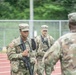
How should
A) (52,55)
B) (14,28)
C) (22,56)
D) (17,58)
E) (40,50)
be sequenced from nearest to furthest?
(52,55)
(22,56)
(17,58)
(40,50)
(14,28)

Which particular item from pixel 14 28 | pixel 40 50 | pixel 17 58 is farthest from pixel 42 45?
pixel 14 28

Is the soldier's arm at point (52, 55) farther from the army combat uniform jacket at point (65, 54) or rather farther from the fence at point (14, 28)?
the fence at point (14, 28)

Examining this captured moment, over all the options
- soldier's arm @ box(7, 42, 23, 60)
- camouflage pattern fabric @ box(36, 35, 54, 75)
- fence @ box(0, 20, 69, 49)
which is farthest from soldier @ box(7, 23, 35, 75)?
fence @ box(0, 20, 69, 49)

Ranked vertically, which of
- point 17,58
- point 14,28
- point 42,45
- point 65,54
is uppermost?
point 65,54

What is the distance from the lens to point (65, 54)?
475cm

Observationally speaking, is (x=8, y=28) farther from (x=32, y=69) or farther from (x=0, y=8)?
(x=32, y=69)

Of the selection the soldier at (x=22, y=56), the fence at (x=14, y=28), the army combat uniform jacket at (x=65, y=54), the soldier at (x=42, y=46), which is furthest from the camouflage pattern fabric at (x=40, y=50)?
the fence at (x=14, y=28)

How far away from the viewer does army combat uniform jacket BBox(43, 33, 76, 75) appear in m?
4.67

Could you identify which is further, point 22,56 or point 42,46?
point 42,46

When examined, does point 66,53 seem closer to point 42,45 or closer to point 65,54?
point 65,54

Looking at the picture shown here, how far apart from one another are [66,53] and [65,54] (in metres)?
0.02

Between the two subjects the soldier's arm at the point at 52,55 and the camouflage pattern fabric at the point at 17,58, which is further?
the camouflage pattern fabric at the point at 17,58

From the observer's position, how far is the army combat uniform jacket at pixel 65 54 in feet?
15.3

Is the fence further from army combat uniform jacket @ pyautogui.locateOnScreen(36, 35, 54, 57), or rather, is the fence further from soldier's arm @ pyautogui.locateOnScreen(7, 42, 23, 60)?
soldier's arm @ pyautogui.locateOnScreen(7, 42, 23, 60)
